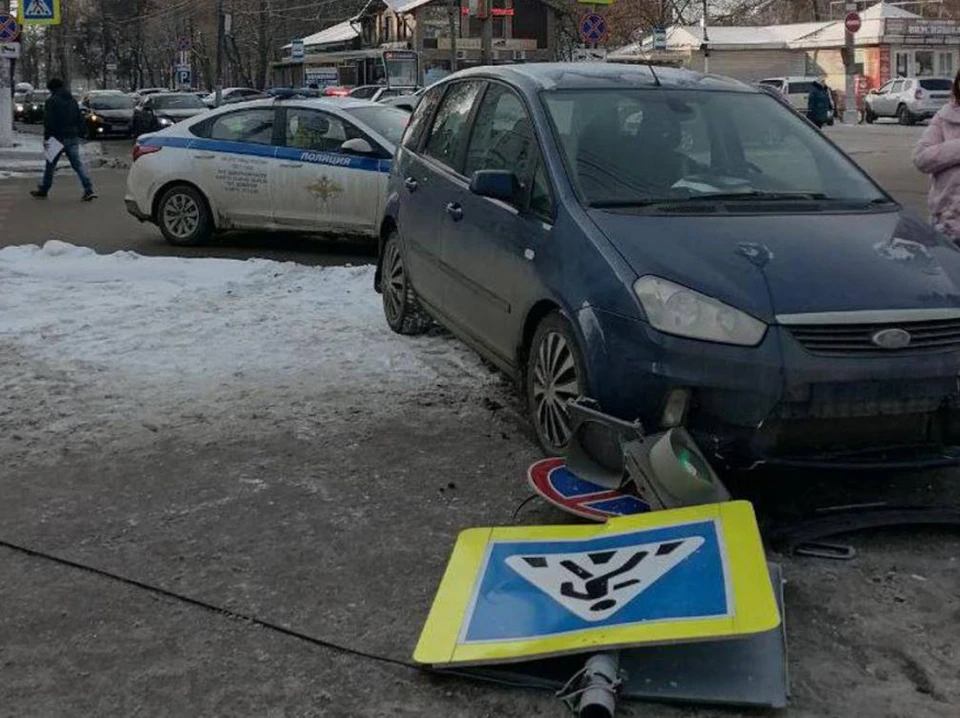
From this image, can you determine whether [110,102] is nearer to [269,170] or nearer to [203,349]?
[269,170]

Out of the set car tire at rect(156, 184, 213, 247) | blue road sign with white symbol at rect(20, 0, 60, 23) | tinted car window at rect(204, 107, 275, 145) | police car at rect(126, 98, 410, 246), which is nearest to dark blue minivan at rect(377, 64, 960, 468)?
police car at rect(126, 98, 410, 246)

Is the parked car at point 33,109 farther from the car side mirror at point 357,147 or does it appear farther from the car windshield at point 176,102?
the car side mirror at point 357,147

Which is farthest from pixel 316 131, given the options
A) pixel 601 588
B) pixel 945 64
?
pixel 945 64

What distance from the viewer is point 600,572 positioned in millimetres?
3861

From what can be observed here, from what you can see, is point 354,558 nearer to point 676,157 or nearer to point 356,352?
point 676,157

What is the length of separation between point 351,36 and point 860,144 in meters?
51.1

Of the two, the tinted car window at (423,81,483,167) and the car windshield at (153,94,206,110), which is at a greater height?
the car windshield at (153,94,206,110)

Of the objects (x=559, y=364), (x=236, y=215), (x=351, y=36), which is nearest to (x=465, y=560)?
(x=559, y=364)

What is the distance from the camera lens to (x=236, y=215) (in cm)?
1251

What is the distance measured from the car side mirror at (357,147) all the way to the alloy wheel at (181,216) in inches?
72.1

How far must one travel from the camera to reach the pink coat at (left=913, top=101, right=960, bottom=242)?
665 centimetres

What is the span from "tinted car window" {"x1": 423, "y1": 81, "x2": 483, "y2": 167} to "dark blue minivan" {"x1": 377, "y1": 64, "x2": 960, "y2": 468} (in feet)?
0.10

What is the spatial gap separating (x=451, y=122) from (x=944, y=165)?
2647 millimetres

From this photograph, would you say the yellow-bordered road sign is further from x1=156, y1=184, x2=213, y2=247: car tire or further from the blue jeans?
the blue jeans
